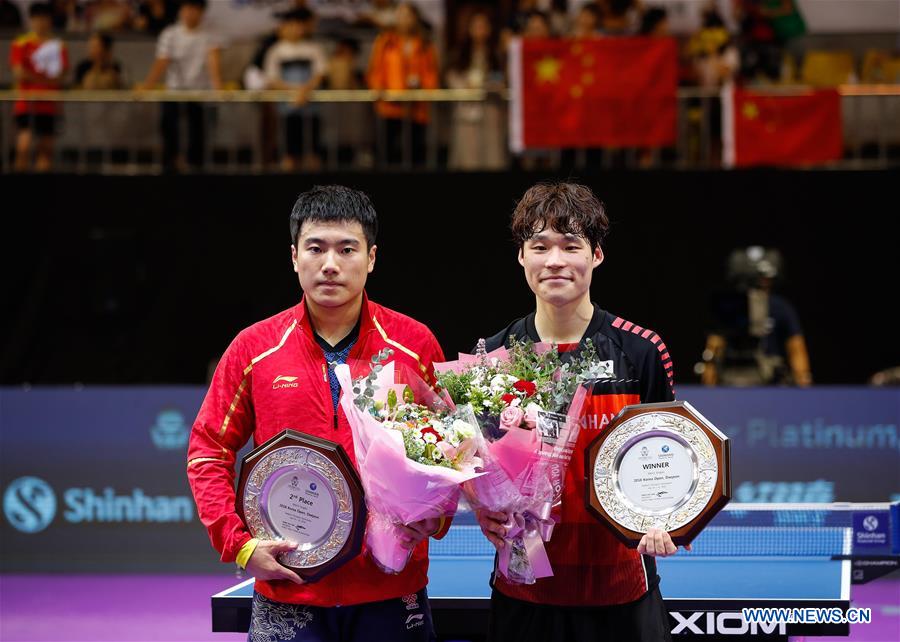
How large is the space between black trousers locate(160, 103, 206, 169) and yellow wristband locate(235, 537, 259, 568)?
8.13 meters

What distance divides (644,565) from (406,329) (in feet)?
3.60

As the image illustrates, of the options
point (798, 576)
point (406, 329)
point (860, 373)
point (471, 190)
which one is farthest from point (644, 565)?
point (860, 373)

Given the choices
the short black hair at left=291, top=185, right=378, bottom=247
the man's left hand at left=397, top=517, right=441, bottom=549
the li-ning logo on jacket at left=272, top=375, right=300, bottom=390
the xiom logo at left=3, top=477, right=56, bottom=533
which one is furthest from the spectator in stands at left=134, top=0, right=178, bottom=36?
the man's left hand at left=397, top=517, right=441, bottom=549

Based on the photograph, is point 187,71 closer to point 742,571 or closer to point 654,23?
point 654,23

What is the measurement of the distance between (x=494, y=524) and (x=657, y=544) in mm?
488

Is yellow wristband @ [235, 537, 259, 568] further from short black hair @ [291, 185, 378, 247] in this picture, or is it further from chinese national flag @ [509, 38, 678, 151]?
chinese national flag @ [509, 38, 678, 151]

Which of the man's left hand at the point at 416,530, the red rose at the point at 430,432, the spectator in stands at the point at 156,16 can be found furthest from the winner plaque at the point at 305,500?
the spectator in stands at the point at 156,16

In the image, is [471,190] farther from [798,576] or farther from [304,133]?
[798,576]

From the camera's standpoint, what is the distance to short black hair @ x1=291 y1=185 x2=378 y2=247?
12.3 feet

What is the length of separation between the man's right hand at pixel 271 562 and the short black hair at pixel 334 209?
99 centimetres

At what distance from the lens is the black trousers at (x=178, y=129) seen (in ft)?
36.1

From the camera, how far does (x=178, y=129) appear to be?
11039 mm

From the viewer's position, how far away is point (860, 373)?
11070 mm

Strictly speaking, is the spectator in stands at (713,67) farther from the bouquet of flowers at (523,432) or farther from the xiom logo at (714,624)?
the bouquet of flowers at (523,432)
